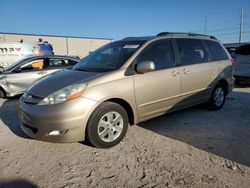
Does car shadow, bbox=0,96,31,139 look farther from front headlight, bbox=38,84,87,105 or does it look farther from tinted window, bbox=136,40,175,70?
tinted window, bbox=136,40,175,70

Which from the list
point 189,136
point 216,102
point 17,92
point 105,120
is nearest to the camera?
point 105,120

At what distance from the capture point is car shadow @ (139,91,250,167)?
394 cm

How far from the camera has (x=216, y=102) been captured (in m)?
6.08

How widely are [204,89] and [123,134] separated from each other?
236 centimetres

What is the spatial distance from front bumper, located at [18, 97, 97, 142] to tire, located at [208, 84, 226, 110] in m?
3.27

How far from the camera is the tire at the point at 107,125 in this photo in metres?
3.82

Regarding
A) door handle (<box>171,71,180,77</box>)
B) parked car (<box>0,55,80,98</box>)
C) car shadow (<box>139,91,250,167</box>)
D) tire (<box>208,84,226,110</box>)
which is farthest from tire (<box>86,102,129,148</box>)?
parked car (<box>0,55,80,98</box>)

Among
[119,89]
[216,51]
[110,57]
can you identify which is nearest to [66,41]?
[216,51]

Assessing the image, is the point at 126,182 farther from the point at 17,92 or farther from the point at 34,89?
the point at 17,92

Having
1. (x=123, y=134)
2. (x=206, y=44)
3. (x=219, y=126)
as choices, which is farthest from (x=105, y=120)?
(x=206, y=44)

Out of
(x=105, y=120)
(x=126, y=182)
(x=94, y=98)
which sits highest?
(x=94, y=98)

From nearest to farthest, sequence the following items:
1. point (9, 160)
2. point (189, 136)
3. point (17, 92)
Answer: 1. point (9, 160)
2. point (189, 136)
3. point (17, 92)

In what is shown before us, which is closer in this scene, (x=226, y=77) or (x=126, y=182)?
(x=126, y=182)

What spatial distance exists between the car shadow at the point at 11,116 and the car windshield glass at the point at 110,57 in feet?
5.20
